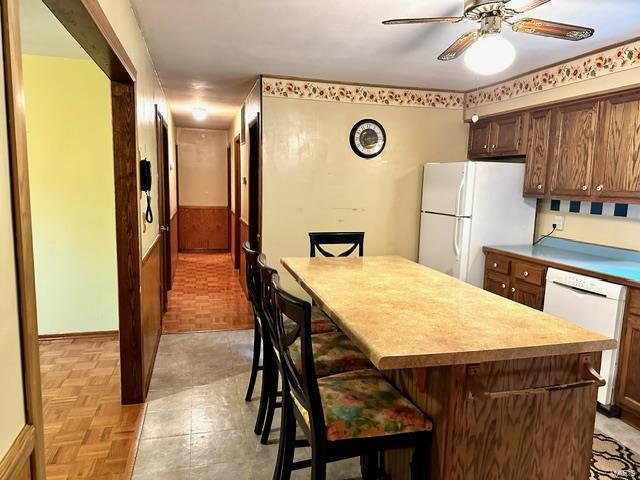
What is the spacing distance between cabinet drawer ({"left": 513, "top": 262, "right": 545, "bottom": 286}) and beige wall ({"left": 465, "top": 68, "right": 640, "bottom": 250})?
24.1 inches

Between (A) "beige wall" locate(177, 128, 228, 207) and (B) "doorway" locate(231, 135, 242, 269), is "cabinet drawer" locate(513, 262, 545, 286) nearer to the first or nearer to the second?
(B) "doorway" locate(231, 135, 242, 269)

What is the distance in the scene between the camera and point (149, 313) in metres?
3.06

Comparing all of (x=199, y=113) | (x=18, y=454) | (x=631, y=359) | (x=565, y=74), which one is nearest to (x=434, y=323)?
(x=18, y=454)

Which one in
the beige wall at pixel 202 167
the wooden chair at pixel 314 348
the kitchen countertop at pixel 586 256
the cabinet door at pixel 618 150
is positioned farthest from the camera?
the beige wall at pixel 202 167

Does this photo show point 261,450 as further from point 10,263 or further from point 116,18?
point 116,18

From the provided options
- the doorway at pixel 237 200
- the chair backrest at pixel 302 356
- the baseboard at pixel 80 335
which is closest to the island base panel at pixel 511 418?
the chair backrest at pixel 302 356

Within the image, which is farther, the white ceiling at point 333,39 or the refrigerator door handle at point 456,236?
the refrigerator door handle at point 456,236

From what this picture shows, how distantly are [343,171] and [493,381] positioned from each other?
9.80ft

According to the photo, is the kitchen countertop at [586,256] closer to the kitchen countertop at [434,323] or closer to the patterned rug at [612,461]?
the patterned rug at [612,461]

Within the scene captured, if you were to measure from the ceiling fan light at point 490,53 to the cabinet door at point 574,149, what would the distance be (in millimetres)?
1556

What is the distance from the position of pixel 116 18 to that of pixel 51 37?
4.10ft

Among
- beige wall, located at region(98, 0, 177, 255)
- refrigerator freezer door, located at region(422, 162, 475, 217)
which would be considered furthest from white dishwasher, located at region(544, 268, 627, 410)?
beige wall, located at region(98, 0, 177, 255)

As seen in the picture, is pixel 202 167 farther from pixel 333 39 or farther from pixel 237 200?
pixel 333 39

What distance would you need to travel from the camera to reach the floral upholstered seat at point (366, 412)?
1.43 meters
